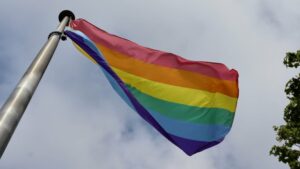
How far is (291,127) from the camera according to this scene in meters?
15.2

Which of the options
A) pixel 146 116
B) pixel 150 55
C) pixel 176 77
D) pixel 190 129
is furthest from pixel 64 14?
pixel 190 129

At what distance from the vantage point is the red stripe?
9.49 metres

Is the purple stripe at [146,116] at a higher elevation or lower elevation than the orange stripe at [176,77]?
lower

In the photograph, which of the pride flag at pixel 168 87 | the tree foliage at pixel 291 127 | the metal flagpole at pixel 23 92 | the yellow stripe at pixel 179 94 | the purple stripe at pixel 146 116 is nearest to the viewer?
the metal flagpole at pixel 23 92

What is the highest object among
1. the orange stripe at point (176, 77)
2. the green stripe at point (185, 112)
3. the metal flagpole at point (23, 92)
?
the orange stripe at point (176, 77)

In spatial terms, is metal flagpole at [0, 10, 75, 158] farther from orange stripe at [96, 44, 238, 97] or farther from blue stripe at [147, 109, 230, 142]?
blue stripe at [147, 109, 230, 142]

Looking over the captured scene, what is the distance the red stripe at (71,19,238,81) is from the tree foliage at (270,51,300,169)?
224 inches

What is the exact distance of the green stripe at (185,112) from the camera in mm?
9438

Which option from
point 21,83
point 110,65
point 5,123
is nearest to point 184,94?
point 110,65

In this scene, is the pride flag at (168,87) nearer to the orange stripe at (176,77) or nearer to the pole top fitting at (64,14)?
the orange stripe at (176,77)

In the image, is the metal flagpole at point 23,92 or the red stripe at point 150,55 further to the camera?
the red stripe at point 150,55

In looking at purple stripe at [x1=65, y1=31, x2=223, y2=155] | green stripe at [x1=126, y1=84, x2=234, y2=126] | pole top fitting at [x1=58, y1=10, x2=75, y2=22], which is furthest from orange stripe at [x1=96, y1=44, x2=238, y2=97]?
pole top fitting at [x1=58, y1=10, x2=75, y2=22]

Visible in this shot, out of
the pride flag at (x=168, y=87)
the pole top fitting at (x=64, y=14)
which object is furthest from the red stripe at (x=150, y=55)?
the pole top fitting at (x=64, y=14)

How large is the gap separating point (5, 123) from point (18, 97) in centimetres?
66
